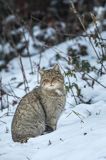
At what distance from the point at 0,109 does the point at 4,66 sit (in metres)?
3.66

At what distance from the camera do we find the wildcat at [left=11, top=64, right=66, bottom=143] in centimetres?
772

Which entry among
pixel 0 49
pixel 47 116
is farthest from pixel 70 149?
pixel 0 49

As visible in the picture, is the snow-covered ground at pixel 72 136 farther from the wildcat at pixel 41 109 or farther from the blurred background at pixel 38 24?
the blurred background at pixel 38 24

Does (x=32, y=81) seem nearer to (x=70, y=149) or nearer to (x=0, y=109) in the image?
(x=0, y=109)

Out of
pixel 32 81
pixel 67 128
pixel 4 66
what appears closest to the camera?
pixel 67 128

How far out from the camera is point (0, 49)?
47.3ft

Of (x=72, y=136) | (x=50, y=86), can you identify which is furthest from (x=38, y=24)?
(x=72, y=136)

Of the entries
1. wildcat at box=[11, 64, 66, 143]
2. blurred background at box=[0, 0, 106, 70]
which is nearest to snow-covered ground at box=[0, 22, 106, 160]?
wildcat at box=[11, 64, 66, 143]

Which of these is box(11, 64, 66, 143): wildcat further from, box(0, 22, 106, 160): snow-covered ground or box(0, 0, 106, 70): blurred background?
box(0, 0, 106, 70): blurred background

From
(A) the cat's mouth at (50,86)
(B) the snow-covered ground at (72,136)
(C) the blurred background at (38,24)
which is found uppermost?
(C) the blurred background at (38,24)

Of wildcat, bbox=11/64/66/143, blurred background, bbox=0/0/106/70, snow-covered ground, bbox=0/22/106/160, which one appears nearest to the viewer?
snow-covered ground, bbox=0/22/106/160

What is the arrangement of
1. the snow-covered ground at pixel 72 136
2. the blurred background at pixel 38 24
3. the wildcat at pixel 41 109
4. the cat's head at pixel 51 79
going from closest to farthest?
the snow-covered ground at pixel 72 136, the wildcat at pixel 41 109, the cat's head at pixel 51 79, the blurred background at pixel 38 24

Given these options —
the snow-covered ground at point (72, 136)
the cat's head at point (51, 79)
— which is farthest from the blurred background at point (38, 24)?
the cat's head at point (51, 79)

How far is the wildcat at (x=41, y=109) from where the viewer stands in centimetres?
772
